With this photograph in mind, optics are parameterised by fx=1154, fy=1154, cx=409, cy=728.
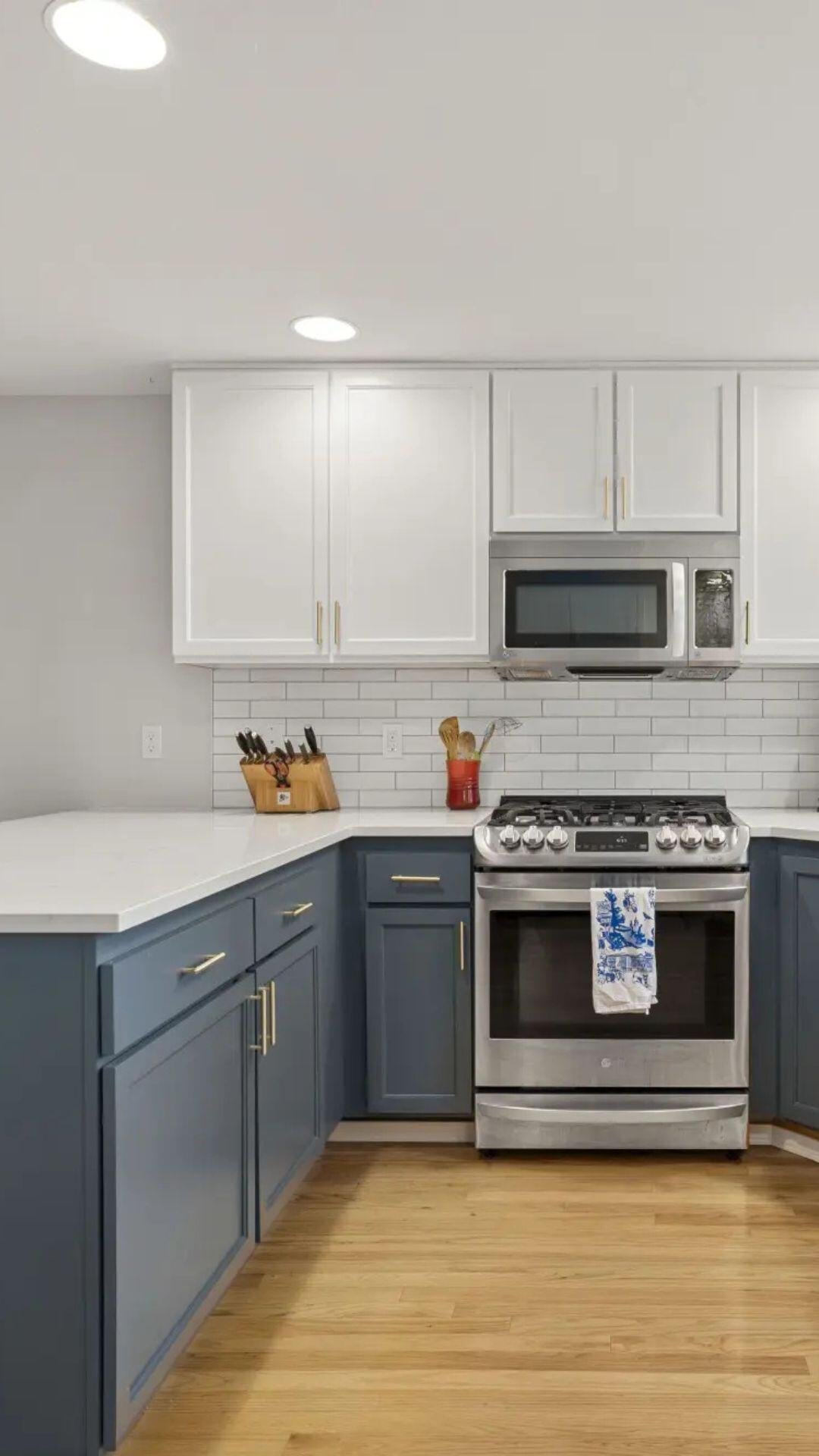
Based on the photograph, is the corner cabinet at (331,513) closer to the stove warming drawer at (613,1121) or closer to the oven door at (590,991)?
the oven door at (590,991)

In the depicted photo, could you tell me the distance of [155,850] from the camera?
254 centimetres

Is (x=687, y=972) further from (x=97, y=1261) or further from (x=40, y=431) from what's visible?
(x=40, y=431)

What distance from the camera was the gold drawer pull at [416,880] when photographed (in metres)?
3.29

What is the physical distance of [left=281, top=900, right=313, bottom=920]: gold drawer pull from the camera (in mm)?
2656

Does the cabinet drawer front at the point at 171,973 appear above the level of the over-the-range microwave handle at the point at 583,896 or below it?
above

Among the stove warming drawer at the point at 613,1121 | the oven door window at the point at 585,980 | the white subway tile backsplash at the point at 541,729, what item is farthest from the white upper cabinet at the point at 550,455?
the stove warming drawer at the point at 613,1121

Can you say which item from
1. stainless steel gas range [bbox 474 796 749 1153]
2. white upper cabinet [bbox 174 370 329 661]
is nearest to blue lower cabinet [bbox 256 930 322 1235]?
stainless steel gas range [bbox 474 796 749 1153]

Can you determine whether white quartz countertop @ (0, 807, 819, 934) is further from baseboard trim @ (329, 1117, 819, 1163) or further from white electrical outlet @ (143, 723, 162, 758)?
baseboard trim @ (329, 1117, 819, 1163)

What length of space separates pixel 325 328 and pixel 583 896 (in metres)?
1.74

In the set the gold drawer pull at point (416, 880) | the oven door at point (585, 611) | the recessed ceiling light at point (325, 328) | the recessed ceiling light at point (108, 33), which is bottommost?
the gold drawer pull at point (416, 880)

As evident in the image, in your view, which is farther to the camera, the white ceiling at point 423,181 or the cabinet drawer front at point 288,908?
the cabinet drawer front at point 288,908

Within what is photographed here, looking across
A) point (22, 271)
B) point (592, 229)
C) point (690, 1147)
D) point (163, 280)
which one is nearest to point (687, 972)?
point (690, 1147)

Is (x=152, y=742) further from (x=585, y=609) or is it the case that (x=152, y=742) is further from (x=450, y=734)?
(x=585, y=609)

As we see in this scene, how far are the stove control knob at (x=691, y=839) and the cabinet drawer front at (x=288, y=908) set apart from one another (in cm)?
100
